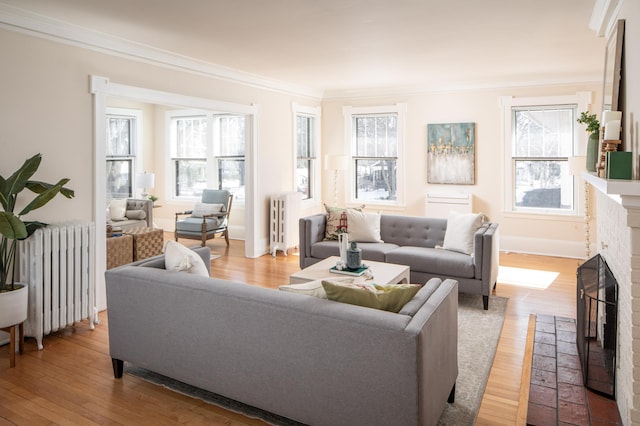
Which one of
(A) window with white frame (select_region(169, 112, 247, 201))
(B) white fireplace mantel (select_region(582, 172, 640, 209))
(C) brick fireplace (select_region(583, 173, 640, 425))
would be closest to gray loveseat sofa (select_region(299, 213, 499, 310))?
(C) brick fireplace (select_region(583, 173, 640, 425))

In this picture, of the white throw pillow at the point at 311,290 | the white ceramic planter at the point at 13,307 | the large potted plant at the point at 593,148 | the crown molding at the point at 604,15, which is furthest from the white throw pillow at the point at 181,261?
the crown molding at the point at 604,15

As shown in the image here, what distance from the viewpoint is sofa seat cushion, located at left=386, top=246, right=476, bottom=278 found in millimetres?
4453

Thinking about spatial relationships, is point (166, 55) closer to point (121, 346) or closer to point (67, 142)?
point (67, 142)

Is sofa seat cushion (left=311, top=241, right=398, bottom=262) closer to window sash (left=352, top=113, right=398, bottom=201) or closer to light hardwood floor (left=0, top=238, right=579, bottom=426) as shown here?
light hardwood floor (left=0, top=238, right=579, bottom=426)

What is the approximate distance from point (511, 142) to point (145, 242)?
5.36m

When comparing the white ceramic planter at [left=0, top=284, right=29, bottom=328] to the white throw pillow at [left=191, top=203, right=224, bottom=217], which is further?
the white throw pillow at [left=191, top=203, right=224, bottom=217]

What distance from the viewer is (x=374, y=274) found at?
402 centimetres

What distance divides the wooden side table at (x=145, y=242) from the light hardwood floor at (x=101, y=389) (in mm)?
1360

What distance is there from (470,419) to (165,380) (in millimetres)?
1886

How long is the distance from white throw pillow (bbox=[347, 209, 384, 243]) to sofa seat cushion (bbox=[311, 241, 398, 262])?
0.12 m

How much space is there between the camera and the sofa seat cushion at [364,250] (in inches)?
198

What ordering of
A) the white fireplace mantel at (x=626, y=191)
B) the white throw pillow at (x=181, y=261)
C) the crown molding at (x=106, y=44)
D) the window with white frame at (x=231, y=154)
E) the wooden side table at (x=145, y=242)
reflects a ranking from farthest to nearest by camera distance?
1. the window with white frame at (x=231, y=154)
2. the wooden side table at (x=145, y=242)
3. the crown molding at (x=106, y=44)
4. the white throw pillow at (x=181, y=261)
5. the white fireplace mantel at (x=626, y=191)

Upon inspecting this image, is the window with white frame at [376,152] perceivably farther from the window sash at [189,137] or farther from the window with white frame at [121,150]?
the window with white frame at [121,150]

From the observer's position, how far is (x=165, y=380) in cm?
295
